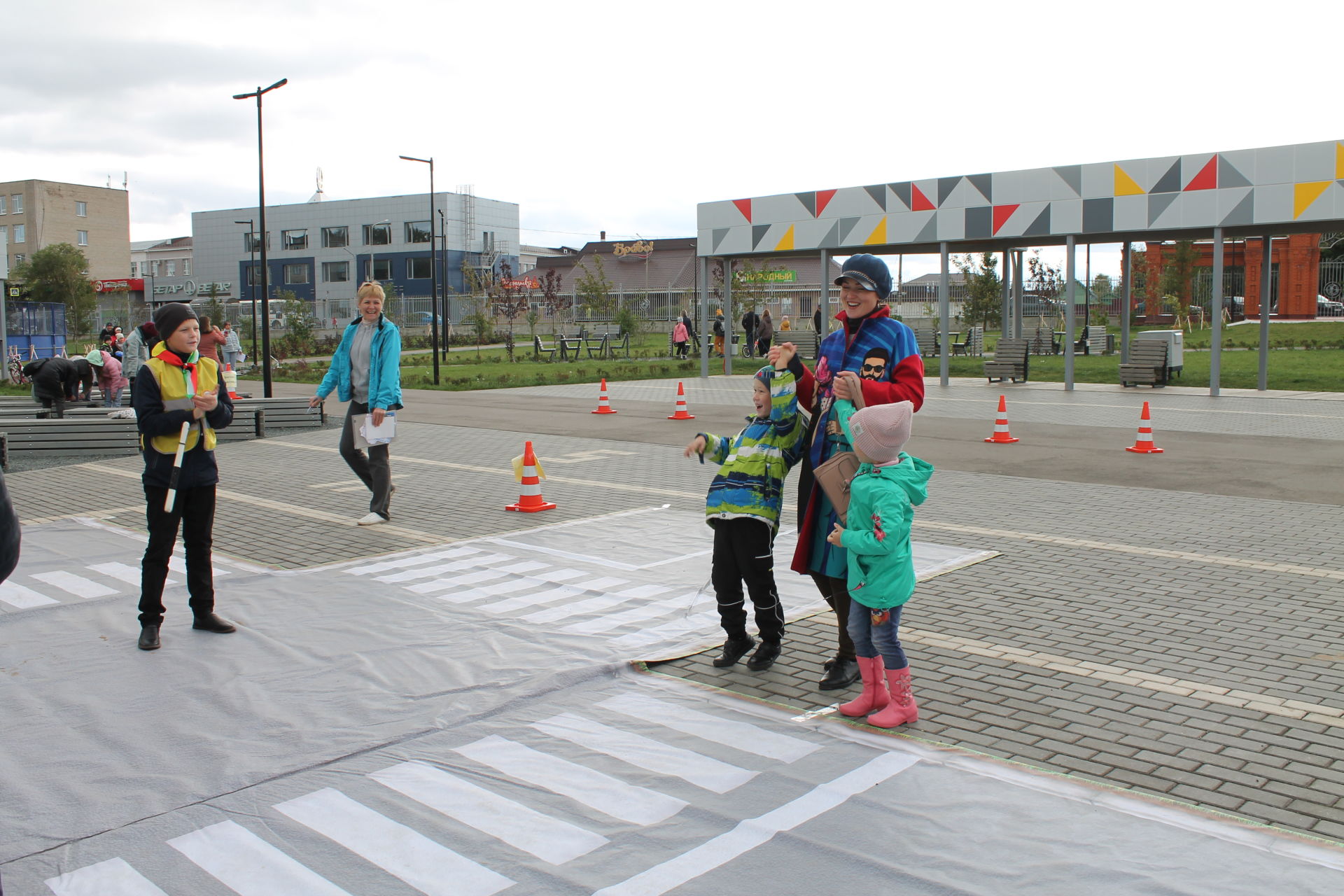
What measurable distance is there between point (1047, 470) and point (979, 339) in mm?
29134

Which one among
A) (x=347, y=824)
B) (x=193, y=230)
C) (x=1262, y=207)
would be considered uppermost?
(x=193, y=230)

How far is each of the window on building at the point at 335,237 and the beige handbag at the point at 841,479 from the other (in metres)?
81.0

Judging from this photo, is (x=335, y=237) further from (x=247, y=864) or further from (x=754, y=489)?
(x=247, y=864)

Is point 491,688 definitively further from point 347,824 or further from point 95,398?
point 95,398

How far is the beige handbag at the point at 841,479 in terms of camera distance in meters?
4.48

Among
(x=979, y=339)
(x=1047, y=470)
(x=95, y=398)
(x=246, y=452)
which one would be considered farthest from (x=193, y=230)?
(x=1047, y=470)

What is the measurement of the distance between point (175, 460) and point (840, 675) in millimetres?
3529

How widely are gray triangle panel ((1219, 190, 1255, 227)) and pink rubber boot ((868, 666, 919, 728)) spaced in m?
19.4

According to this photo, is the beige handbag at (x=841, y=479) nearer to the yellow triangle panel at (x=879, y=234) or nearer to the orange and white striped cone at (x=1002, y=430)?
the orange and white striped cone at (x=1002, y=430)

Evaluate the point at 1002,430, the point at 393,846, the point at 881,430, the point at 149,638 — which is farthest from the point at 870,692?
the point at 1002,430

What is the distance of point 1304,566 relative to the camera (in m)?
7.23

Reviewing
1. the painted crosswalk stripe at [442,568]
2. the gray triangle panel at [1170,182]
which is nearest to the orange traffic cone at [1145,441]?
the painted crosswalk stripe at [442,568]

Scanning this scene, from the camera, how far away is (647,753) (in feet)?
13.7

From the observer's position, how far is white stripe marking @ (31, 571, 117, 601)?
663 cm
